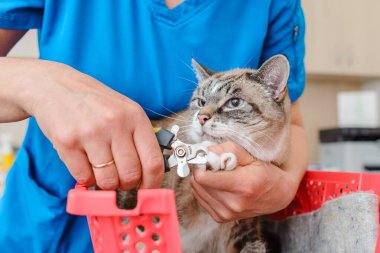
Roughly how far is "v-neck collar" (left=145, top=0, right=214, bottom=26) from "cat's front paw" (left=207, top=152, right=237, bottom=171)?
371 mm

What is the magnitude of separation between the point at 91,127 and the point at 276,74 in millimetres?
518

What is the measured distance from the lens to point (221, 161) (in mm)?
580

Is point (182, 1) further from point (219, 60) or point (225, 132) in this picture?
point (225, 132)

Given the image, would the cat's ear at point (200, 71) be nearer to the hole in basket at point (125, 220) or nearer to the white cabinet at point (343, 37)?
the hole in basket at point (125, 220)

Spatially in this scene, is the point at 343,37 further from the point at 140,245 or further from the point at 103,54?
the point at 140,245

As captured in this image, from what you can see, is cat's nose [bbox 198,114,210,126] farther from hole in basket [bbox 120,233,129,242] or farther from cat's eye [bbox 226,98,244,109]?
hole in basket [bbox 120,233,129,242]

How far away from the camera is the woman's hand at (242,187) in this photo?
1.97 ft

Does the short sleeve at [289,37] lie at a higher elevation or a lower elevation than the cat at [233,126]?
higher

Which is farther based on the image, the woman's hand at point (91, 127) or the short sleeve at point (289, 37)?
the short sleeve at point (289, 37)

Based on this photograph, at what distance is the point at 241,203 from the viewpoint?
657 mm

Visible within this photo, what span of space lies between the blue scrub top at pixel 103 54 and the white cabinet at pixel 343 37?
1.33m

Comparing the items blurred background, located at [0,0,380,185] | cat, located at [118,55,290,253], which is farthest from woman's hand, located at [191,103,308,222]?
blurred background, located at [0,0,380,185]

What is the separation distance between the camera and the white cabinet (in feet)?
6.98

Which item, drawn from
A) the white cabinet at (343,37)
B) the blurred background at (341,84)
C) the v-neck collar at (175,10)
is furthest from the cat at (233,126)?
the white cabinet at (343,37)
